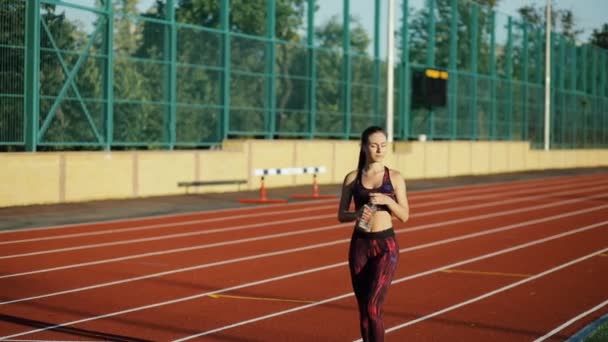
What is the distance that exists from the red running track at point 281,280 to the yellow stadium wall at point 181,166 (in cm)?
357

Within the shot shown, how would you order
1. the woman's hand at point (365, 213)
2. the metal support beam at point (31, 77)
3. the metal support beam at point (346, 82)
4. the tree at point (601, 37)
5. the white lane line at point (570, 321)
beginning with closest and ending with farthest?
1. the woman's hand at point (365, 213)
2. the white lane line at point (570, 321)
3. the metal support beam at point (31, 77)
4. the metal support beam at point (346, 82)
5. the tree at point (601, 37)

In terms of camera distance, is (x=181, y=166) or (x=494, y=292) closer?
(x=494, y=292)

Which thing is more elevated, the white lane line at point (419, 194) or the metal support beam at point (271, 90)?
the metal support beam at point (271, 90)

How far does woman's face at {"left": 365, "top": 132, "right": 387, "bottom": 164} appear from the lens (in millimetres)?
7246

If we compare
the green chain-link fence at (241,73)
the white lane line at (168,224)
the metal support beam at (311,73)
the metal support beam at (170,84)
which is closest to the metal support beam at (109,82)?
the green chain-link fence at (241,73)

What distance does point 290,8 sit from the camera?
156ft

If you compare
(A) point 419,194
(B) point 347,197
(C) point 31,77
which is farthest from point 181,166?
(B) point 347,197

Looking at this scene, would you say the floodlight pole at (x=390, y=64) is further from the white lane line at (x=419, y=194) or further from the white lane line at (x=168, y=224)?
the white lane line at (x=168, y=224)

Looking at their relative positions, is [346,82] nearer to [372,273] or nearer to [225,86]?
[225,86]

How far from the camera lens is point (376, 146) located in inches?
286

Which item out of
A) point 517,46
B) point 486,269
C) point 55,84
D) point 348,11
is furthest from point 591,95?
point 486,269

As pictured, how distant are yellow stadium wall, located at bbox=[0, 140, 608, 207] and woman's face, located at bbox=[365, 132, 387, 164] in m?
16.9

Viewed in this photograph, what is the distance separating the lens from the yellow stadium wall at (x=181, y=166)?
23672 mm

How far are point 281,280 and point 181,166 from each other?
52.8 ft
